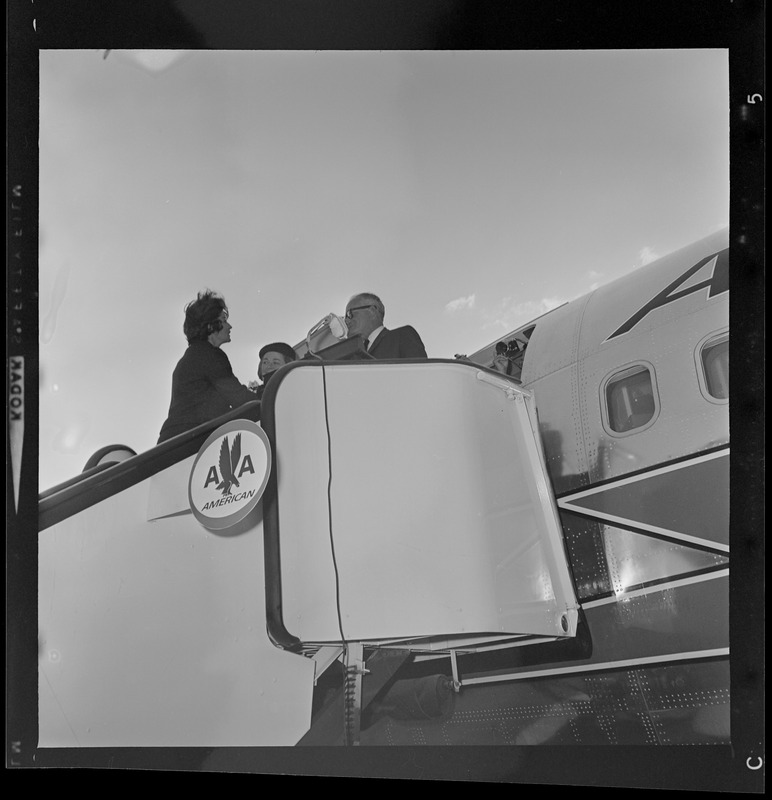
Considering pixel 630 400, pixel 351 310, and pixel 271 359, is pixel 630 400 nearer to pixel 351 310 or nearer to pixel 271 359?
pixel 351 310

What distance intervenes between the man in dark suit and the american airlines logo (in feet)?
1.18

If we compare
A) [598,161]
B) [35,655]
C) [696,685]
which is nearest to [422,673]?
[696,685]

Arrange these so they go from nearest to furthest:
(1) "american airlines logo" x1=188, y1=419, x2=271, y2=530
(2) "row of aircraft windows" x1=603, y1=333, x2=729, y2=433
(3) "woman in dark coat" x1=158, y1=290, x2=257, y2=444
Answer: (2) "row of aircraft windows" x1=603, y1=333, x2=729, y2=433
(1) "american airlines logo" x1=188, y1=419, x2=271, y2=530
(3) "woman in dark coat" x1=158, y1=290, x2=257, y2=444

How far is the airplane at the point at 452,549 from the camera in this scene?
209cm

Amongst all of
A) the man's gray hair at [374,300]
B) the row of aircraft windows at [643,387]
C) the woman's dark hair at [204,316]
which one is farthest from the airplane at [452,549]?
the woman's dark hair at [204,316]

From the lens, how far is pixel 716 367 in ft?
6.91

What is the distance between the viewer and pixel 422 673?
2197 millimetres

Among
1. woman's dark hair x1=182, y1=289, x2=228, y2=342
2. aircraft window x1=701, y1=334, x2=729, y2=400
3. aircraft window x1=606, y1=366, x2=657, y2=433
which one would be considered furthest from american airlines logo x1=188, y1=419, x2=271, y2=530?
aircraft window x1=701, y1=334, x2=729, y2=400

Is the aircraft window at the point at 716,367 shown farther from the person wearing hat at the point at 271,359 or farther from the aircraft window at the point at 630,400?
the person wearing hat at the point at 271,359

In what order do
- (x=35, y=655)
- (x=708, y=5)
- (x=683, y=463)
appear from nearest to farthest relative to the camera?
(x=683, y=463), (x=708, y=5), (x=35, y=655)

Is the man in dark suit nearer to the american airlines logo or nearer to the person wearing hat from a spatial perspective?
the person wearing hat

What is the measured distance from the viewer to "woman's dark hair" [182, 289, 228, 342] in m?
2.35

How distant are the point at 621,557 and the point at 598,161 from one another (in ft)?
3.28

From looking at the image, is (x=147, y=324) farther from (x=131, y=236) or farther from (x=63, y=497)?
(x=63, y=497)
